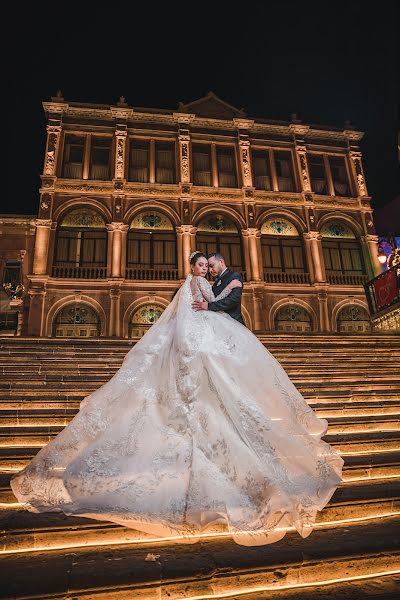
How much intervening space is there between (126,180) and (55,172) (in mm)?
3713

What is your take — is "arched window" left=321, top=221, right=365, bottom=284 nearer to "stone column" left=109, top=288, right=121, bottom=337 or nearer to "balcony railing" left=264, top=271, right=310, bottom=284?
"balcony railing" left=264, top=271, right=310, bottom=284

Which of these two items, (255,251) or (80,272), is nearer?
(80,272)

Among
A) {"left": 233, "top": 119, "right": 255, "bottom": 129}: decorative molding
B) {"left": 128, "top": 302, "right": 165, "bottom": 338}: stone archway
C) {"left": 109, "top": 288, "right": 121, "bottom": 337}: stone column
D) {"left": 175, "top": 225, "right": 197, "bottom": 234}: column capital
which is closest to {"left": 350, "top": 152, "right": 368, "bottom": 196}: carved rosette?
{"left": 233, "top": 119, "right": 255, "bottom": 129}: decorative molding

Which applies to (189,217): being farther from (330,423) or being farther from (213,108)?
(330,423)

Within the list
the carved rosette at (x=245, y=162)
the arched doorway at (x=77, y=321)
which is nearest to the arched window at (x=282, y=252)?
the carved rosette at (x=245, y=162)

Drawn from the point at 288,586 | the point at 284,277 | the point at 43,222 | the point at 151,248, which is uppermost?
the point at 43,222

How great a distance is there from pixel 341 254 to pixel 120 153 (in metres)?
13.7

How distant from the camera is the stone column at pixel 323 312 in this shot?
67.0ft

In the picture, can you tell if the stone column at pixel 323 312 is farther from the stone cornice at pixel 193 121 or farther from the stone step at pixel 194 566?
the stone step at pixel 194 566

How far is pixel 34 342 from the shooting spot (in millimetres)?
8102

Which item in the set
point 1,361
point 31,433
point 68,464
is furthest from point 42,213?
point 68,464

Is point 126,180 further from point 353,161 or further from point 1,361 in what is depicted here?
point 1,361

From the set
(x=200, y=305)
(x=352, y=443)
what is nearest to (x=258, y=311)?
(x=352, y=443)

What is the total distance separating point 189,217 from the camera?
21172 millimetres
